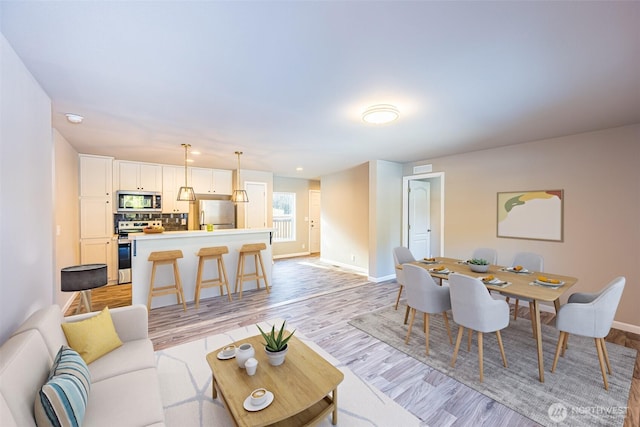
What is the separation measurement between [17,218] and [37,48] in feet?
3.67

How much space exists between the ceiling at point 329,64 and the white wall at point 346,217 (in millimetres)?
2900

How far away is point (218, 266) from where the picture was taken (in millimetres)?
4367

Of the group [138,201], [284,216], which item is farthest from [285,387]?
[284,216]

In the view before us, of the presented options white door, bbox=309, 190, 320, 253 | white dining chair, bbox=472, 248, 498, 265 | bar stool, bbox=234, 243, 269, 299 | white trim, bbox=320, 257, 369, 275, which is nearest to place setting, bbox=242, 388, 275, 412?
bar stool, bbox=234, 243, 269, 299

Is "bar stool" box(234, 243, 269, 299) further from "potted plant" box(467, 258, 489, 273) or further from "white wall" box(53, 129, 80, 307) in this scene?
"potted plant" box(467, 258, 489, 273)

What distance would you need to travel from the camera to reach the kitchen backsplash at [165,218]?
17.0 ft

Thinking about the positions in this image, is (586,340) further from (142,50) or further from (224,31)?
(142,50)

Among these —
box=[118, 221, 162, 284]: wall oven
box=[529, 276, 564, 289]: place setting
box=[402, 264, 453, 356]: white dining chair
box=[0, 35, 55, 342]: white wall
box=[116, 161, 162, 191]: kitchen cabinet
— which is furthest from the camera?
box=[116, 161, 162, 191]: kitchen cabinet

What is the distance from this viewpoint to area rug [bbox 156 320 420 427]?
180 centimetres

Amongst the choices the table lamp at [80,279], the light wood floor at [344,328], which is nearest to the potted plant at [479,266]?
the light wood floor at [344,328]

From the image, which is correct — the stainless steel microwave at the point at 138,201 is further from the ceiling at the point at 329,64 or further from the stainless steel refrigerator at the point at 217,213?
the ceiling at the point at 329,64

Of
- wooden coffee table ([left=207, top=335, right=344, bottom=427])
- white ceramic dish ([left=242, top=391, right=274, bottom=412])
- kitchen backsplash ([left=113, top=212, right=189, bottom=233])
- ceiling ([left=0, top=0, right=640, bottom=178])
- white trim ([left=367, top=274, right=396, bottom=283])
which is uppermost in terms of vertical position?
ceiling ([left=0, top=0, right=640, bottom=178])

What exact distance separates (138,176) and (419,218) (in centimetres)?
605

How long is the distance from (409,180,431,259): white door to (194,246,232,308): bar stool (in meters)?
3.85
